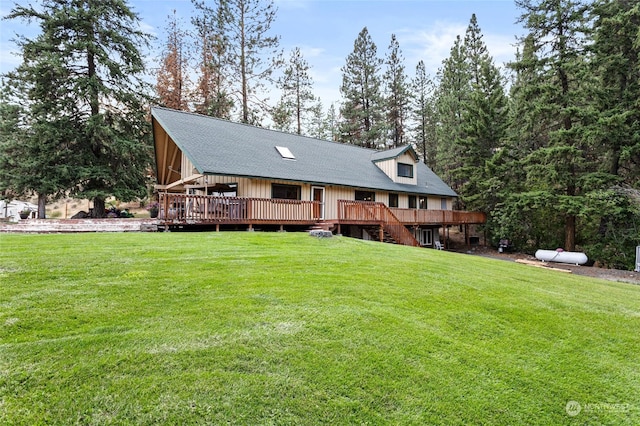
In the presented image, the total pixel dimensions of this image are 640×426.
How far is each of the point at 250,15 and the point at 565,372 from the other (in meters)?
27.8

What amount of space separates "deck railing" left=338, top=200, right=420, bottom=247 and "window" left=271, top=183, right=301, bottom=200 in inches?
93.1

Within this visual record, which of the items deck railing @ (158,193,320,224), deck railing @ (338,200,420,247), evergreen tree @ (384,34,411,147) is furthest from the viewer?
evergreen tree @ (384,34,411,147)

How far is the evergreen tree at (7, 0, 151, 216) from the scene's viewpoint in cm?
1744

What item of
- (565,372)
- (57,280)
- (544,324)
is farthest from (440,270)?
(57,280)

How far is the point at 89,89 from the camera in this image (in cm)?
1780

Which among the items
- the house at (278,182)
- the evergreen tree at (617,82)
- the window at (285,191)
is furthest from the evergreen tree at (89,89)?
the evergreen tree at (617,82)

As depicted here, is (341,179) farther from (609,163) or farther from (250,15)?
(250,15)

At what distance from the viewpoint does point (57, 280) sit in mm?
4766

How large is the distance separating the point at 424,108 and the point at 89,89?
2910 centimetres

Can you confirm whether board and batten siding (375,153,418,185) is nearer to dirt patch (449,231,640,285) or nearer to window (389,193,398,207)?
window (389,193,398,207)

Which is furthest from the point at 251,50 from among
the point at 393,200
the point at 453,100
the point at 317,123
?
the point at 453,100

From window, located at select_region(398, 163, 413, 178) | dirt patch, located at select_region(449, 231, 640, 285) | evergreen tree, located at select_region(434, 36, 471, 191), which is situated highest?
evergreen tree, located at select_region(434, 36, 471, 191)

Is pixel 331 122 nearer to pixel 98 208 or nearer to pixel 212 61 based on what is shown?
pixel 212 61

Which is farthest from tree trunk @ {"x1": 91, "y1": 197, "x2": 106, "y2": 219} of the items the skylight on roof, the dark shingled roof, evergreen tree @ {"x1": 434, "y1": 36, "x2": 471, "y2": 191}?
evergreen tree @ {"x1": 434, "y1": 36, "x2": 471, "y2": 191}
